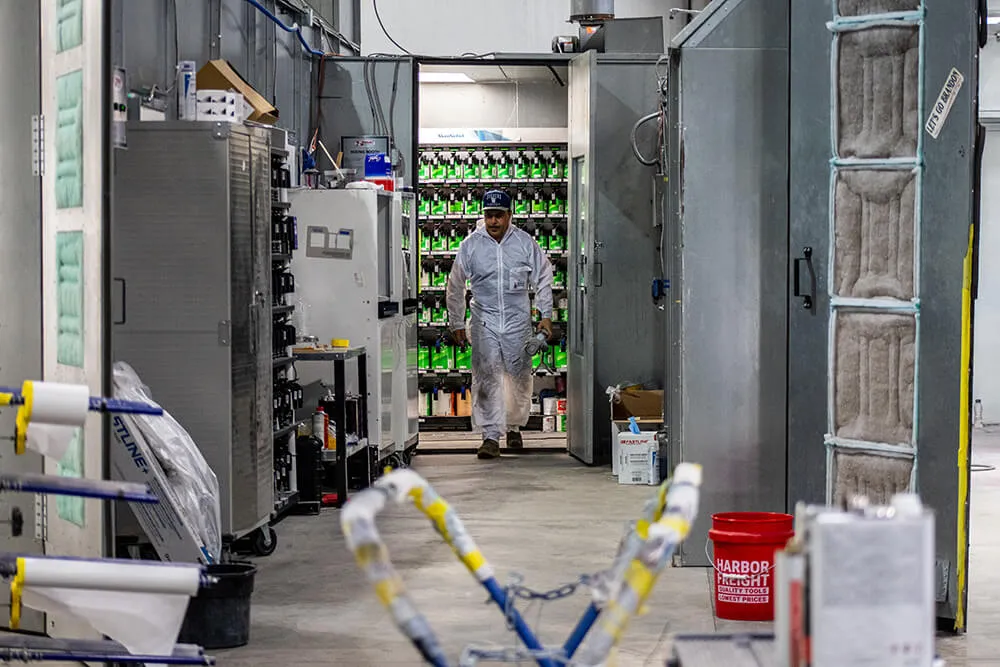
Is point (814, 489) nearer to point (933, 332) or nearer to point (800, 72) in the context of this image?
point (933, 332)

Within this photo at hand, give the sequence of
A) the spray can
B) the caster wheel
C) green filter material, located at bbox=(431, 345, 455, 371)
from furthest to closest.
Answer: green filter material, located at bbox=(431, 345, 455, 371) → the caster wheel → the spray can

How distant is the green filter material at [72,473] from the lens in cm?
445

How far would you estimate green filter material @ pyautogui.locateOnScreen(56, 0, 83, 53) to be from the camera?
4.34m

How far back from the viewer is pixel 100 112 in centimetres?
423

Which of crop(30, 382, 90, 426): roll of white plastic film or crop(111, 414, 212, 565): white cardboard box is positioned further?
crop(111, 414, 212, 565): white cardboard box

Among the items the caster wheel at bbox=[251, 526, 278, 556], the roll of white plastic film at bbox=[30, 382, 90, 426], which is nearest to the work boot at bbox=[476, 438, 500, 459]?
the caster wheel at bbox=[251, 526, 278, 556]

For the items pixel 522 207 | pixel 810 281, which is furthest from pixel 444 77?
pixel 810 281

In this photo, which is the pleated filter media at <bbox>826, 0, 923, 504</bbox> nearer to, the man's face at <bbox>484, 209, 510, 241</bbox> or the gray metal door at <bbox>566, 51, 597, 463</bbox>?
the gray metal door at <bbox>566, 51, 597, 463</bbox>

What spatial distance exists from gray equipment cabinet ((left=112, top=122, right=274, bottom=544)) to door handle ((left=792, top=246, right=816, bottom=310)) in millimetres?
2385

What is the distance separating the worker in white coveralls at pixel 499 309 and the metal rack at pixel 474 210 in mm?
1256

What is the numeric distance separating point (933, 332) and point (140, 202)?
130 inches

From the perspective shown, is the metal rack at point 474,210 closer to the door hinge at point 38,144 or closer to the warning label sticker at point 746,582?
the warning label sticker at point 746,582

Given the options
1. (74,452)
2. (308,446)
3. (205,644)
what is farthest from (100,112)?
(308,446)

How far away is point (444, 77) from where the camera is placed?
487 inches
